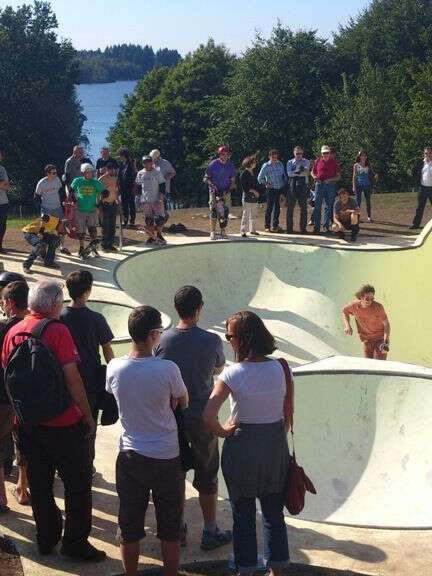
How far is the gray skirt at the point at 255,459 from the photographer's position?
4.62 meters

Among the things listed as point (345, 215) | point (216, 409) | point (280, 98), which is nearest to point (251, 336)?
point (216, 409)

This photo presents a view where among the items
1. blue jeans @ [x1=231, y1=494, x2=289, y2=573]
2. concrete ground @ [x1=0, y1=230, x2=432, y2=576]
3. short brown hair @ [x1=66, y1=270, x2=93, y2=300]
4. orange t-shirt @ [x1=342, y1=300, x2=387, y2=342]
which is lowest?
concrete ground @ [x1=0, y1=230, x2=432, y2=576]

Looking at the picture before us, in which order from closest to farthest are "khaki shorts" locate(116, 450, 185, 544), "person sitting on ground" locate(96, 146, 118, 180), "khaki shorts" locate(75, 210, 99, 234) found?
"khaki shorts" locate(116, 450, 185, 544) → "khaki shorts" locate(75, 210, 99, 234) → "person sitting on ground" locate(96, 146, 118, 180)

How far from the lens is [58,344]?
4910mm

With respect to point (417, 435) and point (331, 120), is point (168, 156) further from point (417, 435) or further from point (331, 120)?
point (417, 435)

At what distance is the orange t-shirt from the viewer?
34.8ft

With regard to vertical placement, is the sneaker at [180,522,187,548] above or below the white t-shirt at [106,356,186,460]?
below

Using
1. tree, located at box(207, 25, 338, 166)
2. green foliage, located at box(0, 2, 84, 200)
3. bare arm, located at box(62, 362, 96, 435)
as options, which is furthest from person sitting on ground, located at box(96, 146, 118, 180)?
green foliage, located at box(0, 2, 84, 200)

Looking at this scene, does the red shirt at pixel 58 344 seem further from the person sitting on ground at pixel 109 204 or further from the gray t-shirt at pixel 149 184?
the gray t-shirt at pixel 149 184

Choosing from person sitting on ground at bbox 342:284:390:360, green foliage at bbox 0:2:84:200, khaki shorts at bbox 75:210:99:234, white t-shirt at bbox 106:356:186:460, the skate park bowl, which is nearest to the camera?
white t-shirt at bbox 106:356:186:460

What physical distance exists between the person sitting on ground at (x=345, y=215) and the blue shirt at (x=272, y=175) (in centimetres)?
122

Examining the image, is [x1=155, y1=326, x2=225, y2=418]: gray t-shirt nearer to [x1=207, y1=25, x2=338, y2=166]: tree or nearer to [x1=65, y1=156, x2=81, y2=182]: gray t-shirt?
[x1=65, y1=156, x2=81, y2=182]: gray t-shirt

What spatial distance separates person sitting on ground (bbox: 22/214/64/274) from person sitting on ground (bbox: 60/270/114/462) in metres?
8.00

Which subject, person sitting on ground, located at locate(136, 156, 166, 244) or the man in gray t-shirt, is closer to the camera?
the man in gray t-shirt
